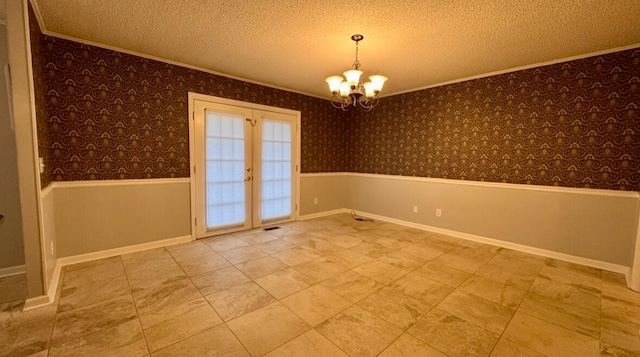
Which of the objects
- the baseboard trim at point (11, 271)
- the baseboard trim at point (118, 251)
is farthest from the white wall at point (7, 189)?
the baseboard trim at point (118, 251)

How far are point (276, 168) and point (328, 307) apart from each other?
299cm

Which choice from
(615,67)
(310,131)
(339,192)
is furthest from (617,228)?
(310,131)

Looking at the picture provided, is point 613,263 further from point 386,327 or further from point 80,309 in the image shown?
point 80,309

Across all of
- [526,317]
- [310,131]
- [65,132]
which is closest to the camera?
[526,317]

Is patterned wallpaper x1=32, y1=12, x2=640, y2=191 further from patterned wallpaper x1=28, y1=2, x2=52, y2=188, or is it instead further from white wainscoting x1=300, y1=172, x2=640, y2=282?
white wainscoting x1=300, y1=172, x2=640, y2=282

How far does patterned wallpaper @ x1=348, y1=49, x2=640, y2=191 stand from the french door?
7.09 feet

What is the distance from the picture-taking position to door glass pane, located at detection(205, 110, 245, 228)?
3922 mm

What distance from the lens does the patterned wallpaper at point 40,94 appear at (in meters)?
2.24

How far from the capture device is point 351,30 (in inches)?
101

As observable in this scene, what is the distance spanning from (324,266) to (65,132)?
10.8 feet

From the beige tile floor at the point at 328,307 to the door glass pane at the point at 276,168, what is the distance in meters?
1.36

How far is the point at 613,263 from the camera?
298cm

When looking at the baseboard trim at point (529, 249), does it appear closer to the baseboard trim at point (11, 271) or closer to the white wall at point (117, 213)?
the white wall at point (117, 213)

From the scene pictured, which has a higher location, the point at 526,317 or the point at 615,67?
the point at 615,67
